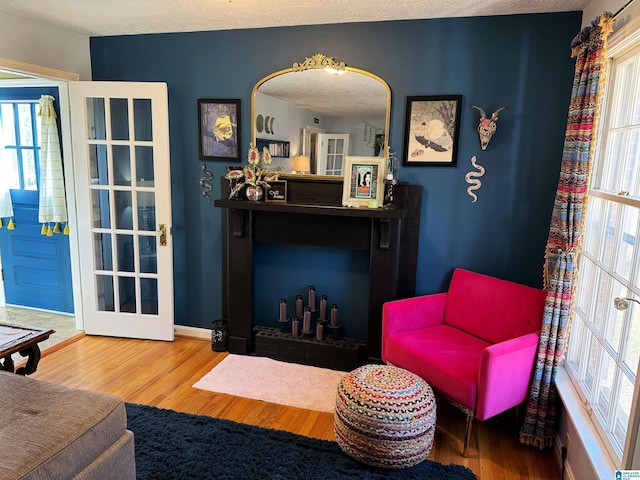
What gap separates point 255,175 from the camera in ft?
10.4

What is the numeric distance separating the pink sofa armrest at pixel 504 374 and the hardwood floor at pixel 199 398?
30 centimetres

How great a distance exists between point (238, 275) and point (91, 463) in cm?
187

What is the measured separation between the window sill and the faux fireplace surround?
114cm

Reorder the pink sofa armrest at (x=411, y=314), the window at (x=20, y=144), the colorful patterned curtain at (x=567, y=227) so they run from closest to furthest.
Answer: the colorful patterned curtain at (x=567, y=227) → the pink sofa armrest at (x=411, y=314) → the window at (x=20, y=144)

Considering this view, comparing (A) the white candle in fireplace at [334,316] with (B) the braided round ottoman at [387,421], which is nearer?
(B) the braided round ottoman at [387,421]

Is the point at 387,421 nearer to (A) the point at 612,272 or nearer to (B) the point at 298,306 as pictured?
(A) the point at 612,272

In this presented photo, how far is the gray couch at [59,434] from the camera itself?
140 cm

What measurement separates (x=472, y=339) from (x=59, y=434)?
86.8 inches

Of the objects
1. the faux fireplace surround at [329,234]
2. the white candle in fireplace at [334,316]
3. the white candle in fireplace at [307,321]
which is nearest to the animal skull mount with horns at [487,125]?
the faux fireplace surround at [329,234]

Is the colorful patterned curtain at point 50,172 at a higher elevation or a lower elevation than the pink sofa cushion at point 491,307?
higher

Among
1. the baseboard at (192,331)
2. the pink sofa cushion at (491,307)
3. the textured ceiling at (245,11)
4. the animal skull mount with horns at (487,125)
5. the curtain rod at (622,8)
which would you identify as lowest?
the baseboard at (192,331)

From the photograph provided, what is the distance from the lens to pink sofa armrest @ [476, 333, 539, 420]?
7.03ft

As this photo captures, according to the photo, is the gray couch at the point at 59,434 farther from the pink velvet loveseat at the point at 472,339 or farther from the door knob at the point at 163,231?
the door knob at the point at 163,231

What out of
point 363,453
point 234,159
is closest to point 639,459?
point 363,453
